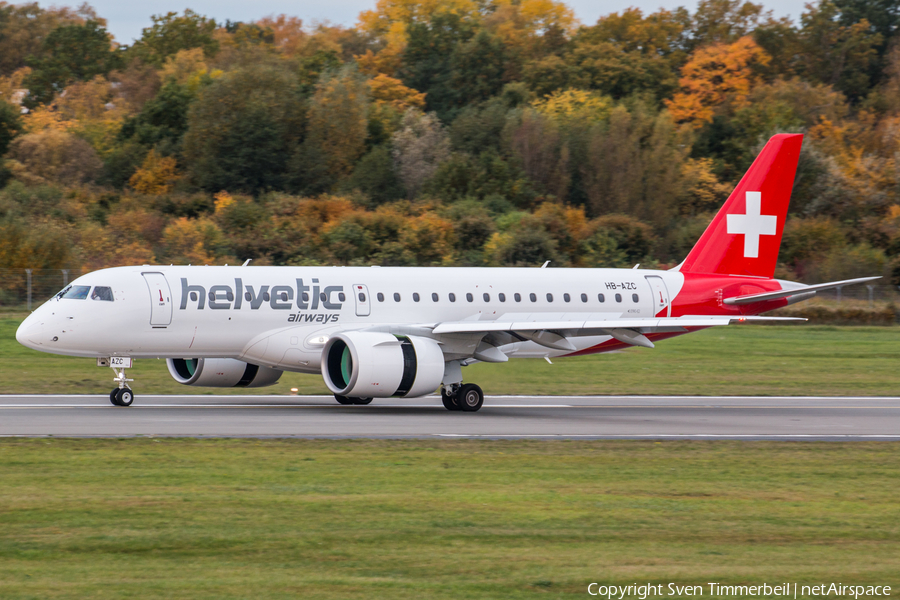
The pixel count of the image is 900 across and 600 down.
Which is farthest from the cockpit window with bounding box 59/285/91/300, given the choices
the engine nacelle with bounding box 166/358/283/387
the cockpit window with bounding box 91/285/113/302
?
the engine nacelle with bounding box 166/358/283/387

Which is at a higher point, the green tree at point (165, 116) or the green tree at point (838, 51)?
the green tree at point (838, 51)

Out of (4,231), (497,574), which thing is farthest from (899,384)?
(4,231)

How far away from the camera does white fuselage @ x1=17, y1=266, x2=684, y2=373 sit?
25031 mm

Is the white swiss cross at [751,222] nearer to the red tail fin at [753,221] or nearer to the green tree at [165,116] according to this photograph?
the red tail fin at [753,221]

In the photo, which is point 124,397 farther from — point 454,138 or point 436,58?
point 436,58

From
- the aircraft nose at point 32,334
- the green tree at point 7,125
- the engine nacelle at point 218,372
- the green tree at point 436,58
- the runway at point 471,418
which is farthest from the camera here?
the green tree at point 436,58

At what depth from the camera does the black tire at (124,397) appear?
84.2 ft

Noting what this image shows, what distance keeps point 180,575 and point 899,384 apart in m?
29.4

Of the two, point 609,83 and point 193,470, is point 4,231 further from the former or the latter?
point 609,83

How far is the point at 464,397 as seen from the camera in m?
26.6

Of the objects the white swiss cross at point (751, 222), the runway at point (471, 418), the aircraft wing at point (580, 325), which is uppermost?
the white swiss cross at point (751, 222)

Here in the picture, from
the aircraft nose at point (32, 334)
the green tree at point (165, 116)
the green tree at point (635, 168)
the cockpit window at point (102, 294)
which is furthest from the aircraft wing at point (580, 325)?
the green tree at point (165, 116)

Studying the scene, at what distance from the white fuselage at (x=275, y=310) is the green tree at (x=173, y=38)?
325 ft

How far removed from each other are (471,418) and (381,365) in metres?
2.20
